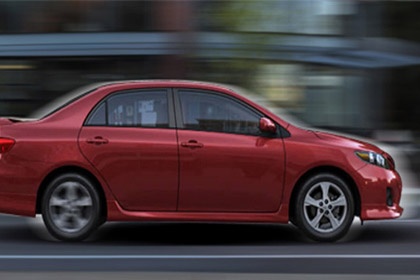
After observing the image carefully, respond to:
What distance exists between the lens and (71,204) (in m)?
7.48

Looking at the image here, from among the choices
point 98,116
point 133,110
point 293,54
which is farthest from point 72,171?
point 293,54

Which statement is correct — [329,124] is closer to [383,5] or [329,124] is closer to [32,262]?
[383,5]

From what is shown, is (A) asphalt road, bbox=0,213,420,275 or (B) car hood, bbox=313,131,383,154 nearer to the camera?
(A) asphalt road, bbox=0,213,420,275

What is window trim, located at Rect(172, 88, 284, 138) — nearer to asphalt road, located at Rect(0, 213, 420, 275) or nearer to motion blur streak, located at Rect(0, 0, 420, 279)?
asphalt road, located at Rect(0, 213, 420, 275)

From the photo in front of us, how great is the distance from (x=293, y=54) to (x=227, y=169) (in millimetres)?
10305

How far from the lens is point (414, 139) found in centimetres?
1752

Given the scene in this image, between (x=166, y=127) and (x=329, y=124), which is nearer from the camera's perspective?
(x=166, y=127)

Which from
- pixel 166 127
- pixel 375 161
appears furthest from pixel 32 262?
pixel 375 161

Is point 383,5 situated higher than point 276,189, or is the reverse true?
point 383,5

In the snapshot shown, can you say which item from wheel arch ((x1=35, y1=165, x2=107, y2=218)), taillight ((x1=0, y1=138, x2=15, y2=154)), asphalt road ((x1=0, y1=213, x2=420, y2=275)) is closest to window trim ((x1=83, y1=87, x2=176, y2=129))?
wheel arch ((x1=35, y1=165, x2=107, y2=218))

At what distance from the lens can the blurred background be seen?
17.3 m

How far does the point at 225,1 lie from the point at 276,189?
6.64 metres

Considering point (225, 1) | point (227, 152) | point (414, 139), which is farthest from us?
point (414, 139)

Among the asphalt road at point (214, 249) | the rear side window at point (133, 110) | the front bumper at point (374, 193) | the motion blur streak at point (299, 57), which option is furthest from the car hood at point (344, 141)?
the motion blur streak at point (299, 57)
